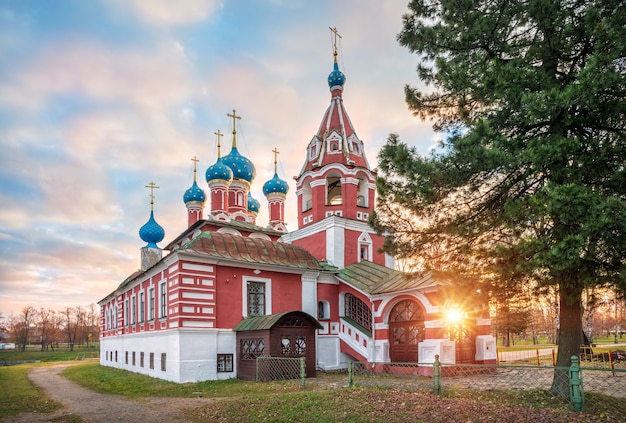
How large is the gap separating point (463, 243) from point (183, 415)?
23.4ft

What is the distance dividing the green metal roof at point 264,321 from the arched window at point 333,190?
8848 millimetres

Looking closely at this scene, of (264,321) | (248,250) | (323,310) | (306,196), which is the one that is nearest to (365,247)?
(306,196)

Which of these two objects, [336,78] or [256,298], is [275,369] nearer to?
[256,298]

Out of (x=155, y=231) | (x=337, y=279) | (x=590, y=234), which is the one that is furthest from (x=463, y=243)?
(x=155, y=231)

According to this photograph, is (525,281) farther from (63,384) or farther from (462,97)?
(63,384)

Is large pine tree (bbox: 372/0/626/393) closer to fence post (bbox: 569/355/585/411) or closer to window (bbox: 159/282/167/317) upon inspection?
fence post (bbox: 569/355/585/411)

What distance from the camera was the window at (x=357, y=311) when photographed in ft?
67.6

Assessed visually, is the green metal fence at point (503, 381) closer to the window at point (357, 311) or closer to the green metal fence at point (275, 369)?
→ the green metal fence at point (275, 369)

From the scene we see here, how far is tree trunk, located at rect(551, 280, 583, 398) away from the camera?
29.0 feet

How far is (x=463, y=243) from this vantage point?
383 inches

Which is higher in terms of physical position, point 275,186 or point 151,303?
point 275,186

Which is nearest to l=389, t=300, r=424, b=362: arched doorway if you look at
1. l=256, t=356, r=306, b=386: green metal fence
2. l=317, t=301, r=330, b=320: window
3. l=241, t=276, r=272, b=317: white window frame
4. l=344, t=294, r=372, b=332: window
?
l=344, t=294, r=372, b=332: window

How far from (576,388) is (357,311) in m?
13.5

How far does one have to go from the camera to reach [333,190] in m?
25.5
